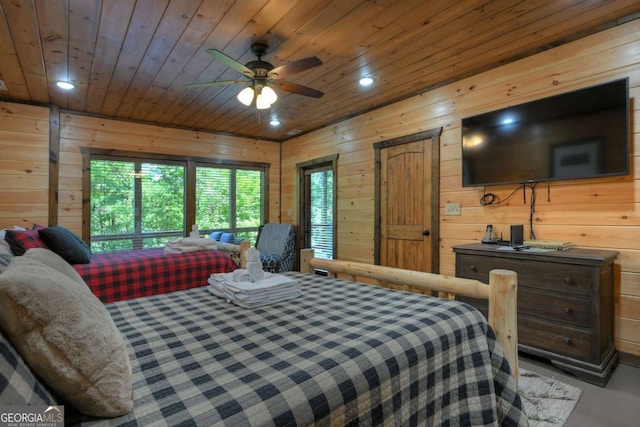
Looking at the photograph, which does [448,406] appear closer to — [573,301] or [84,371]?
[84,371]

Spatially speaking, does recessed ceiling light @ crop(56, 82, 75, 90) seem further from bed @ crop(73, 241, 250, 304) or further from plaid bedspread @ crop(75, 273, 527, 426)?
plaid bedspread @ crop(75, 273, 527, 426)

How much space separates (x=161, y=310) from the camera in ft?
4.84

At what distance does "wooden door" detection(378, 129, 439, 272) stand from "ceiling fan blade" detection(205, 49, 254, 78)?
202 centimetres

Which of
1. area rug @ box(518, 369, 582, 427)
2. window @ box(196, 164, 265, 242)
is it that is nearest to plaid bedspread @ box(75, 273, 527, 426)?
area rug @ box(518, 369, 582, 427)

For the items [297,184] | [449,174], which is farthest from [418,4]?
[297,184]

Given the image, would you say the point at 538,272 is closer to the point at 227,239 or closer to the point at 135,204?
the point at 227,239

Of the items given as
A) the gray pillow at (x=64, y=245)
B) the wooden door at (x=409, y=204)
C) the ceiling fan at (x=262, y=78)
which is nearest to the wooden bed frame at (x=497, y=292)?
the ceiling fan at (x=262, y=78)

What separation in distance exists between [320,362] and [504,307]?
0.93 meters

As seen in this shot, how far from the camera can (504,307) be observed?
138cm

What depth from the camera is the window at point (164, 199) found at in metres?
4.37

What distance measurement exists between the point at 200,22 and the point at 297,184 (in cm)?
342

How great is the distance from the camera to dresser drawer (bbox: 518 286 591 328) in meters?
2.09

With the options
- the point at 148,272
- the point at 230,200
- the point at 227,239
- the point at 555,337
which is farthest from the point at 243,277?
the point at 230,200

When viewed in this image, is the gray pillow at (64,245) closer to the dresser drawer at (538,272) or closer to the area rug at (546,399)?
the dresser drawer at (538,272)
